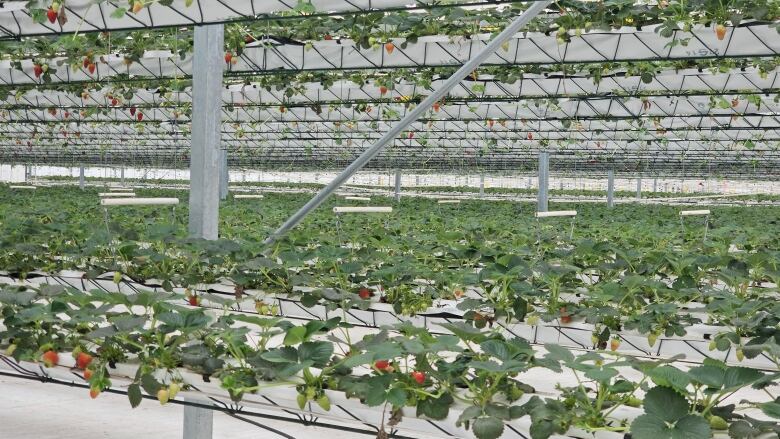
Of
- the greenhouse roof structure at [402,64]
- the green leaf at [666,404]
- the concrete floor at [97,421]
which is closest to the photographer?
the green leaf at [666,404]

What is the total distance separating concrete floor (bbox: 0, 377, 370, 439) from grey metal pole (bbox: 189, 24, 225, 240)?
1.78m

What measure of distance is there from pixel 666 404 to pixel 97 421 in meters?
6.10

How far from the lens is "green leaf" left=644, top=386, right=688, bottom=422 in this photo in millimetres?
3293

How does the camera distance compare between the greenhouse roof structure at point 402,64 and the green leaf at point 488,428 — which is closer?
the green leaf at point 488,428

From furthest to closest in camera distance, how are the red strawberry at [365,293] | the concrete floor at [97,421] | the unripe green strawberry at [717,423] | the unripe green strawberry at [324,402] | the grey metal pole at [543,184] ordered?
the grey metal pole at [543,184], the concrete floor at [97,421], the red strawberry at [365,293], the unripe green strawberry at [324,402], the unripe green strawberry at [717,423]

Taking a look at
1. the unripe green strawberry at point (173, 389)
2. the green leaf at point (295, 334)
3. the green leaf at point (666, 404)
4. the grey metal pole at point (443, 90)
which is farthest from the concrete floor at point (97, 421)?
the green leaf at point (666, 404)

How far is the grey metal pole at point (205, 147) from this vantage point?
8.16 m

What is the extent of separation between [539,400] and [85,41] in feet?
35.2

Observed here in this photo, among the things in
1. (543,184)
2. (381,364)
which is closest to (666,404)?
(381,364)

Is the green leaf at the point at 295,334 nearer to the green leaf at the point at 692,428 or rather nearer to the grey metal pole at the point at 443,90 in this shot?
the green leaf at the point at 692,428

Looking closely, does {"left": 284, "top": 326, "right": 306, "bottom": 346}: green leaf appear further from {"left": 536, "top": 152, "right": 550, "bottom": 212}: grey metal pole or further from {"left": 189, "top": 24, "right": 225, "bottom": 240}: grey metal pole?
{"left": 536, "top": 152, "right": 550, "bottom": 212}: grey metal pole

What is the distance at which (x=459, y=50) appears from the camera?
41.0ft

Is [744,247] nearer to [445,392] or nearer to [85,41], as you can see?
[445,392]

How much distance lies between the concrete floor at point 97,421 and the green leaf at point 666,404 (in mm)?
Answer: 4664
